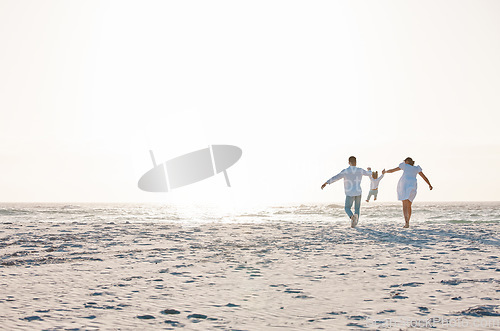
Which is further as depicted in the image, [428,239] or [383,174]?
[383,174]

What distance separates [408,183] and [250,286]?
970 cm

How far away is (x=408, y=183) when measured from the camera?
13.8 m

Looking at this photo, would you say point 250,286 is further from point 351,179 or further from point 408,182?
point 408,182

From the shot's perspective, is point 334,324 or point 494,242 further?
point 494,242

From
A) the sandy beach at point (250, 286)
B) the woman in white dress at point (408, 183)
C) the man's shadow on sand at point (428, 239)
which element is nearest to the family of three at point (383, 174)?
the woman in white dress at point (408, 183)

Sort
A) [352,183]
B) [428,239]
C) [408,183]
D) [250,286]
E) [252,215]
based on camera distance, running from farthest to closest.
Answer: [252,215] → [352,183] → [408,183] → [428,239] → [250,286]

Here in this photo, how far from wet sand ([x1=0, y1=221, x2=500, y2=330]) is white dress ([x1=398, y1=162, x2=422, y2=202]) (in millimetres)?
4019

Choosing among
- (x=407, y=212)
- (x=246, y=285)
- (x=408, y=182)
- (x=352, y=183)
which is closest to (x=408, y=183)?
(x=408, y=182)

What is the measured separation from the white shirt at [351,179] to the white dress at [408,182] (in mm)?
1226

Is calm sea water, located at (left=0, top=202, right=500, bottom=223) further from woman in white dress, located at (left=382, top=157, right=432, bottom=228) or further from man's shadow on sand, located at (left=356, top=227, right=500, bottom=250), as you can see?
man's shadow on sand, located at (left=356, top=227, right=500, bottom=250)

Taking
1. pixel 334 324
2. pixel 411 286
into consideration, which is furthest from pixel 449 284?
pixel 334 324

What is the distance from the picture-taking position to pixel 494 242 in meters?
9.92

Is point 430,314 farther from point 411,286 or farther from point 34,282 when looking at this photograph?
point 34,282

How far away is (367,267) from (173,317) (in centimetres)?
360
